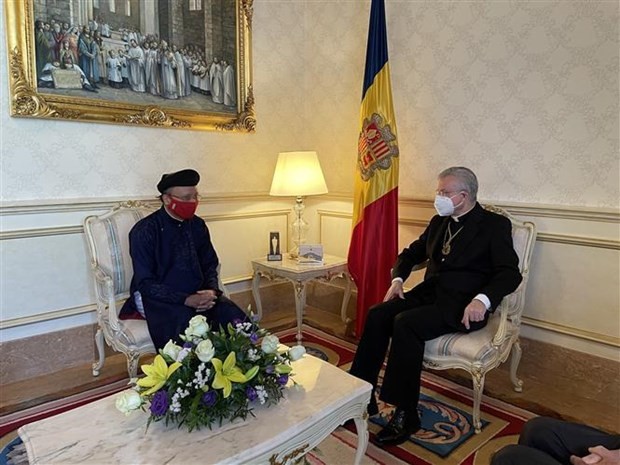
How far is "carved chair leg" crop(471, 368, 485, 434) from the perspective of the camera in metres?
2.06

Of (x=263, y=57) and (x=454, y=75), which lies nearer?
(x=454, y=75)

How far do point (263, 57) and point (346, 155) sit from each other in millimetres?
1037

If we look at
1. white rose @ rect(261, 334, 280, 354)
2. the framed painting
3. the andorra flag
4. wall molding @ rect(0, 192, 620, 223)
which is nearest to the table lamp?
the andorra flag

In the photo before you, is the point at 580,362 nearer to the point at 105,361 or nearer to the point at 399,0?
the point at 399,0

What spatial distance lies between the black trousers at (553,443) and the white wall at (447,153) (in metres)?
1.34

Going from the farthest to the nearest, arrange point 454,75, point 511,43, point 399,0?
point 399,0, point 454,75, point 511,43

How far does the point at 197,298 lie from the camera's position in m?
2.37

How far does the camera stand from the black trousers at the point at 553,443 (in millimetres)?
1211

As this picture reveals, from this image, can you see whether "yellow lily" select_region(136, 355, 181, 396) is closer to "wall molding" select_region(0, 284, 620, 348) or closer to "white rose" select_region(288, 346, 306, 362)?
Result: "white rose" select_region(288, 346, 306, 362)

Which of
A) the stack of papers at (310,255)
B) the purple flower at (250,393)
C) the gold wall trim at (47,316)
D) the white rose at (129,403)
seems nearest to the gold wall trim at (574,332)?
the stack of papers at (310,255)

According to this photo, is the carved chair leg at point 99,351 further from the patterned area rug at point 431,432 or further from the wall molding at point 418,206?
the wall molding at point 418,206

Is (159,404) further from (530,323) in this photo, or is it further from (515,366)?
(530,323)

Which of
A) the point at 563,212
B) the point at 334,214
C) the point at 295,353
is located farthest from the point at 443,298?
the point at 334,214

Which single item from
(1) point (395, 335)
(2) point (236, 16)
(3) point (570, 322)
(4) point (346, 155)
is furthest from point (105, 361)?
(3) point (570, 322)
